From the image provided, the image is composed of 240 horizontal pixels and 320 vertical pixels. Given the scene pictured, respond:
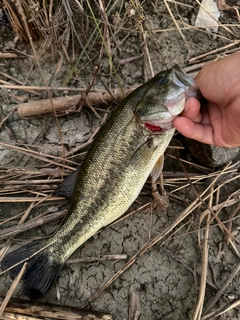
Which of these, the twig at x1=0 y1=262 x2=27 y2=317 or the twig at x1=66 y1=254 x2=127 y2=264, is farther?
the twig at x1=66 y1=254 x2=127 y2=264

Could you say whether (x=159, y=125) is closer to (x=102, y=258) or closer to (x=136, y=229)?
(x=136, y=229)

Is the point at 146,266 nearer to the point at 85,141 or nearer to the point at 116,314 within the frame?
the point at 116,314

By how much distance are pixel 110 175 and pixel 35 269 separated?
997mm

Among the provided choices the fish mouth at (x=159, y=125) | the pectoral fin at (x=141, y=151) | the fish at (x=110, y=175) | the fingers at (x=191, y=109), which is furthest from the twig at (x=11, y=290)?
the fingers at (x=191, y=109)

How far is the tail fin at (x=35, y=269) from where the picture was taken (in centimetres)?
312

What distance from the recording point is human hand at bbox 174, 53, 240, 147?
2.68 metres

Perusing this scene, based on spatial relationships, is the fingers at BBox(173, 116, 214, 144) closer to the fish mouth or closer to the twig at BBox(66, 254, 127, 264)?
→ the fish mouth

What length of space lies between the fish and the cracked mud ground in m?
0.26

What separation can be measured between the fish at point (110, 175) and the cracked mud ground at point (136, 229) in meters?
0.26

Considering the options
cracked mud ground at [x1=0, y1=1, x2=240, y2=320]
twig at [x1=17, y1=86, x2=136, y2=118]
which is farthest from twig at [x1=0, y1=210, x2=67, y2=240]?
twig at [x1=17, y1=86, x2=136, y2=118]

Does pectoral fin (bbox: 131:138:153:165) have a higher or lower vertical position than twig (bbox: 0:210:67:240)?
higher

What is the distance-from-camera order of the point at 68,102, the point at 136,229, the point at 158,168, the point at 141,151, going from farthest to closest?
the point at 68,102, the point at 136,229, the point at 158,168, the point at 141,151

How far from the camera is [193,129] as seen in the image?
2.98 meters

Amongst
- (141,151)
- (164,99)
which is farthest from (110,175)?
(164,99)
